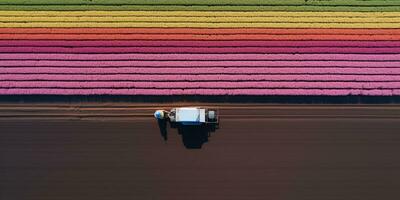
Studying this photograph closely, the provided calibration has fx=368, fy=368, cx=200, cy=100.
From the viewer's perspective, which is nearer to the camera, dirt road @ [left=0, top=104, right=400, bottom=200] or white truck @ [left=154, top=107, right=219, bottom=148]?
dirt road @ [left=0, top=104, right=400, bottom=200]

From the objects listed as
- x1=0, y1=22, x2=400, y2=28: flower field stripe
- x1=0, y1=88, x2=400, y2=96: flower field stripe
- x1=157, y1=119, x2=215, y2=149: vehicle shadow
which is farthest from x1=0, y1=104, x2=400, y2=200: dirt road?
x1=0, y1=22, x2=400, y2=28: flower field stripe

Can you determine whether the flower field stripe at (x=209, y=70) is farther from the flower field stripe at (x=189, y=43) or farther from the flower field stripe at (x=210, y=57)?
the flower field stripe at (x=189, y=43)

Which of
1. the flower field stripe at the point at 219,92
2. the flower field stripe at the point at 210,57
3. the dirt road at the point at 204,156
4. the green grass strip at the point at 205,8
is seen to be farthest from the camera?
the green grass strip at the point at 205,8

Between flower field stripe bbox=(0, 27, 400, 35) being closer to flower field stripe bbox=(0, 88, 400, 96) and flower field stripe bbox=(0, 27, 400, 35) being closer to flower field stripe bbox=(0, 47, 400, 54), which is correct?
flower field stripe bbox=(0, 47, 400, 54)

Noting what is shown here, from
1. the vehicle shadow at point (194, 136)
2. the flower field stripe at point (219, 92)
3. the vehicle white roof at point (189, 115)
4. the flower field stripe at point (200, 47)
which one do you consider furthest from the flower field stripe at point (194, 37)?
the vehicle shadow at point (194, 136)

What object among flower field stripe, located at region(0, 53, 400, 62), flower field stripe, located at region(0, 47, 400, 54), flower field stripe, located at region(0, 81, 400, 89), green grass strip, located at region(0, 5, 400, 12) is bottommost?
flower field stripe, located at region(0, 81, 400, 89)

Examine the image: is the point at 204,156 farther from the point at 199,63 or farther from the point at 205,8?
the point at 205,8

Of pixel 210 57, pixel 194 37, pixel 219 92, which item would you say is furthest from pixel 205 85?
pixel 194 37

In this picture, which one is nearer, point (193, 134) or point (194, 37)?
point (193, 134)

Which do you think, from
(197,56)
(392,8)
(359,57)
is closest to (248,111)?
(197,56)

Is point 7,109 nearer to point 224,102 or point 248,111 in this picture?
point 224,102

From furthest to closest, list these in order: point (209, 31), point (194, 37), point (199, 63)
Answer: point (209, 31)
point (194, 37)
point (199, 63)
